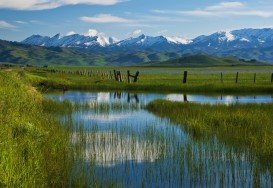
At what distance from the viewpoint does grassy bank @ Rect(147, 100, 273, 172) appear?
2053cm

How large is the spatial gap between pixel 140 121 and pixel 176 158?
1243 cm

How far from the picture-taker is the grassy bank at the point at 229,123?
20.5 meters

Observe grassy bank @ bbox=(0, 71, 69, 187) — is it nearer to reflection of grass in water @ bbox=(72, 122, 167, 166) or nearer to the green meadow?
the green meadow

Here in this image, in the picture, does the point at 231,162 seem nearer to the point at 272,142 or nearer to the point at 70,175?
the point at 272,142

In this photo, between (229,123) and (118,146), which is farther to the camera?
(229,123)

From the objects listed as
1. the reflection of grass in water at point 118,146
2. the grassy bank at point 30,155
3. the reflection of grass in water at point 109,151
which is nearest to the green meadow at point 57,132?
the grassy bank at point 30,155

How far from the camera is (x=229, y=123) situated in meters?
27.7

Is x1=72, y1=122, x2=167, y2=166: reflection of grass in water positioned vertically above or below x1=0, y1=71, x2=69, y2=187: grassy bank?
below

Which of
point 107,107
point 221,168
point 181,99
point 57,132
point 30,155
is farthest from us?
point 181,99

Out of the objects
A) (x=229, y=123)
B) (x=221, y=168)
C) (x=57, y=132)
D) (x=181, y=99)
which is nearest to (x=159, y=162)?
(x=221, y=168)

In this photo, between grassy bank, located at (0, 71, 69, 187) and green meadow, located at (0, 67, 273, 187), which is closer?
grassy bank, located at (0, 71, 69, 187)

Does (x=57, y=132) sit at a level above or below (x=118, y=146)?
above

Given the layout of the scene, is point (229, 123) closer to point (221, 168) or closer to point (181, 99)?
point (221, 168)

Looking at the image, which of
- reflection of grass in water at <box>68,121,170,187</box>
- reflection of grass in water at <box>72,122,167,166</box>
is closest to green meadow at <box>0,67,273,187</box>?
reflection of grass in water at <box>68,121,170,187</box>
